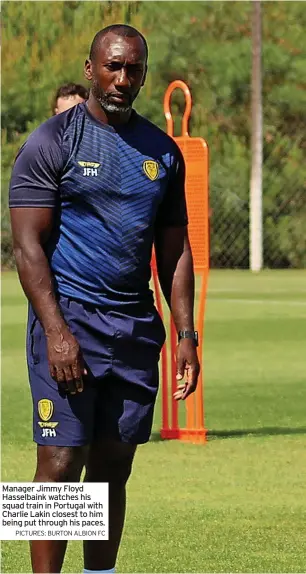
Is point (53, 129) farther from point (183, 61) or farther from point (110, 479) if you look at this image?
point (183, 61)

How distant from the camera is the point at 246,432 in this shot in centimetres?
1133

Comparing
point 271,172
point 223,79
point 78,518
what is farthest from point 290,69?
point 78,518

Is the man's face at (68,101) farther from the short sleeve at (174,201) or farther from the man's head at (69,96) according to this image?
the short sleeve at (174,201)

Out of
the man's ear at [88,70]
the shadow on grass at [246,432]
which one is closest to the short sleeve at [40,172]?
the man's ear at [88,70]

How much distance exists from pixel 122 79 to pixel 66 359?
1.01 m

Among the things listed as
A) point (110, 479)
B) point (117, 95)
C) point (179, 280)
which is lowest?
point (110, 479)

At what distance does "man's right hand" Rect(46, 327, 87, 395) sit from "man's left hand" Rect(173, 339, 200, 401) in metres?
0.51

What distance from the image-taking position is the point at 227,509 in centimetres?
816

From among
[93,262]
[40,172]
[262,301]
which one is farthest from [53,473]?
[262,301]

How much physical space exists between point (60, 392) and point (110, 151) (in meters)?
0.87

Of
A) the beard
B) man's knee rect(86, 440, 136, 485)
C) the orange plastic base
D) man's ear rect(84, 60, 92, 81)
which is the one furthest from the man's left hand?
the orange plastic base

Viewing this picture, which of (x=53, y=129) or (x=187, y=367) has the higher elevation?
(x=53, y=129)

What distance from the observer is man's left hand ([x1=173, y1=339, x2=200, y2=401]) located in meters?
5.72

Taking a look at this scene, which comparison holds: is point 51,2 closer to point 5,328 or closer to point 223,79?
point 223,79
